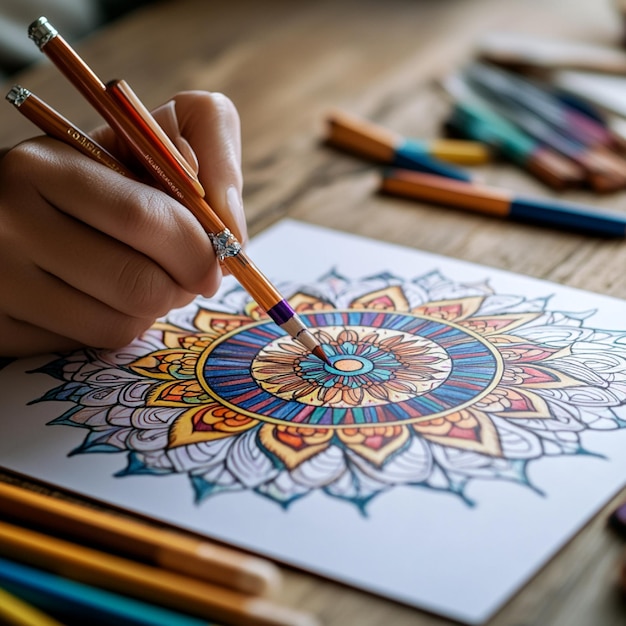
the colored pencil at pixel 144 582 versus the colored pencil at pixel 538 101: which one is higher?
the colored pencil at pixel 538 101

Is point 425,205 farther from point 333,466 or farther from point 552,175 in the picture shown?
point 333,466

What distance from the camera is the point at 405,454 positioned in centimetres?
51

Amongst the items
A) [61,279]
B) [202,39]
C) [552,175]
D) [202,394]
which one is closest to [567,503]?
[202,394]

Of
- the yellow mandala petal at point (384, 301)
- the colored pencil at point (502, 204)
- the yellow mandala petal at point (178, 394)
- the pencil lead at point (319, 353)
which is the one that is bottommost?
the yellow mandala petal at point (178, 394)

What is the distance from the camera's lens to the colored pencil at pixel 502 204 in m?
0.80

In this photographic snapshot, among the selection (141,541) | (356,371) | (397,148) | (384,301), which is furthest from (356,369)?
(397,148)

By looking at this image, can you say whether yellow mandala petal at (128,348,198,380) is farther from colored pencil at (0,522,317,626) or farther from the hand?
colored pencil at (0,522,317,626)

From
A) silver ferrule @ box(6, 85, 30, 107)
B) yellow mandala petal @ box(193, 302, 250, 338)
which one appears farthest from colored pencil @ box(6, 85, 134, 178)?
yellow mandala petal @ box(193, 302, 250, 338)

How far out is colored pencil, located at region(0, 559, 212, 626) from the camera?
15.4 inches

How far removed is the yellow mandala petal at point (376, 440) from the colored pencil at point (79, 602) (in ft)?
0.49

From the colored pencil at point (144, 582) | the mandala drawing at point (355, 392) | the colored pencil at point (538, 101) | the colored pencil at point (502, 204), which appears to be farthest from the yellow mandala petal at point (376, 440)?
the colored pencil at point (538, 101)

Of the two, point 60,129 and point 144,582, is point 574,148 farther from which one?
point 144,582

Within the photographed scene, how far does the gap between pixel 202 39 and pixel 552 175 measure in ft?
2.04

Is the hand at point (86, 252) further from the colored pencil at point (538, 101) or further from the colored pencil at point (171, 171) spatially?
the colored pencil at point (538, 101)
